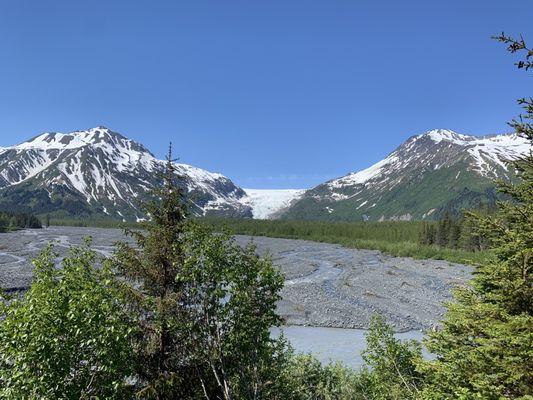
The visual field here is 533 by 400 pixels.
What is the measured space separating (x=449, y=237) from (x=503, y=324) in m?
141

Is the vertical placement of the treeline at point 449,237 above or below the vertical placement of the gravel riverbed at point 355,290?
above

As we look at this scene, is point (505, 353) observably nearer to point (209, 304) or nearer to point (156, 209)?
point (209, 304)

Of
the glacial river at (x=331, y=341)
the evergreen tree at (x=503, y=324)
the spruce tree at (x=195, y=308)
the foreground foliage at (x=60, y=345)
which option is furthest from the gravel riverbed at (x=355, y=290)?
the evergreen tree at (x=503, y=324)

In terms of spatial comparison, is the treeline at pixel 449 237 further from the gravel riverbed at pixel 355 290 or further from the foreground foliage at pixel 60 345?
the foreground foliage at pixel 60 345

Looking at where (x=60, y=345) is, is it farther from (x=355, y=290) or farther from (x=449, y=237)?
(x=449, y=237)

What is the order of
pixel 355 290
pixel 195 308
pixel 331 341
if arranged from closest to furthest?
pixel 195 308, pixel 331 341, pixel 355 290

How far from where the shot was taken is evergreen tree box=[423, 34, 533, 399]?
9.05 meters

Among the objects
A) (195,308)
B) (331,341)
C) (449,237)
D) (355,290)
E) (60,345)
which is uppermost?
(449,237)

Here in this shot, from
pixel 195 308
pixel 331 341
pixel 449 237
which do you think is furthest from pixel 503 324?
pixel 449 237

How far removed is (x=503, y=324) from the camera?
9469 mm

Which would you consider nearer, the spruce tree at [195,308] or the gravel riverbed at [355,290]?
the spruce tree at [195,308]

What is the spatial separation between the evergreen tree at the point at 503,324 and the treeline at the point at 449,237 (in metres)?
122

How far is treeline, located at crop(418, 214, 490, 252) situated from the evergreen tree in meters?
122

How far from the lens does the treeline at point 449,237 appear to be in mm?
127438
